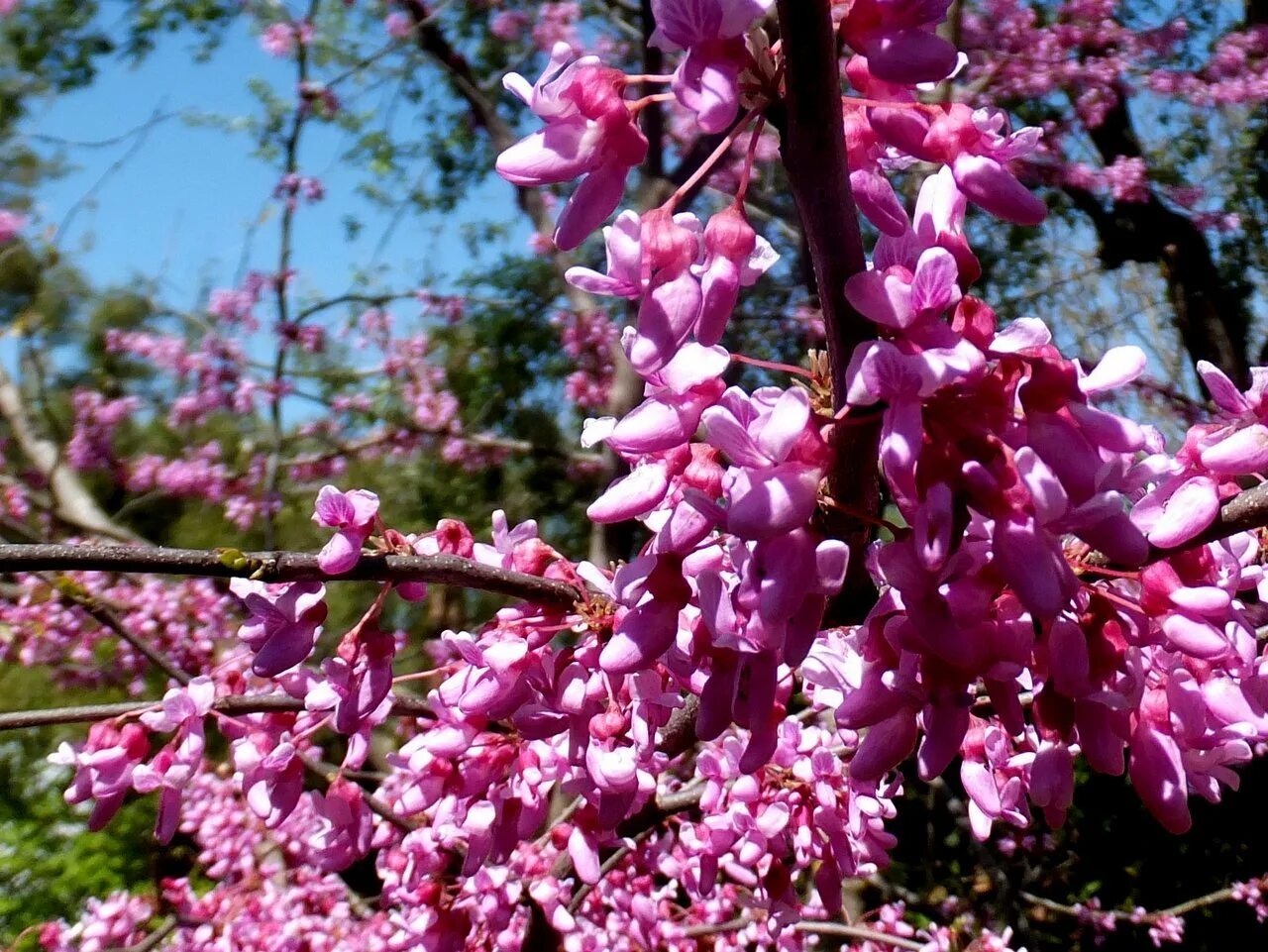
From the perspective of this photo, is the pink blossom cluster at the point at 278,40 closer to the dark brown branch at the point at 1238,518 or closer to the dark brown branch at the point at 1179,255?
the dark brown branch at the point at 1179,255

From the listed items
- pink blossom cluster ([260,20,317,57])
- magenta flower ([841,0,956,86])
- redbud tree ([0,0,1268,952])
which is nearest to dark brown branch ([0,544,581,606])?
redbud tree ([0,0,1268,952])

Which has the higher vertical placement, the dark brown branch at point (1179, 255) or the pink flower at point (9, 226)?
the pink flower at point (9, 226)

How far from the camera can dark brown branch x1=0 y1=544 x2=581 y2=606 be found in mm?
791

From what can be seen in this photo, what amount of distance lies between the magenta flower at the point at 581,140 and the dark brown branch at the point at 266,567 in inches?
15.4

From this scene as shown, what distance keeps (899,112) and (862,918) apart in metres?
3.05

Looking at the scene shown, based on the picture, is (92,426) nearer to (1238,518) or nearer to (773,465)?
(773,465)

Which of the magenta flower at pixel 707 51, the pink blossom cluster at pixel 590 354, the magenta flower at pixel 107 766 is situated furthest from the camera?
the pink blossom cluster at pixel 590 354

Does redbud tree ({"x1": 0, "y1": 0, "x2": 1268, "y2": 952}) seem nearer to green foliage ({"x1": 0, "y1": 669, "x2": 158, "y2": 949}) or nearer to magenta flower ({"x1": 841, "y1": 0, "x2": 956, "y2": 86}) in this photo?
magenta flower ({"x1": 841, "y1": 0, "x2": 956, "y2": 86})

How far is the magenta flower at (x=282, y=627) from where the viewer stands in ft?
3.21

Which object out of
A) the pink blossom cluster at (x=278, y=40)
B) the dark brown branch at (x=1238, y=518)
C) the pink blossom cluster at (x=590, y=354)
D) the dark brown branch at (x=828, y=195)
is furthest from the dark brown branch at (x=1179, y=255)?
the dark brown branch at (x=828, y=195)

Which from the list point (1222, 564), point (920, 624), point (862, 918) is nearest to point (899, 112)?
point (920, 624)

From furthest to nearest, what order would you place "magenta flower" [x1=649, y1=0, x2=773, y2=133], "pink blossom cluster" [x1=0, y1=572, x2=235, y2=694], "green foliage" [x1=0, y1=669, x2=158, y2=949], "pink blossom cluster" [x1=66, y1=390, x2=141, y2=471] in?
"pink blossom cluster" [x1=66, y1=390, x2=141, y2=471]
"green foliage" [x1=0, y1=669, x2=158, y2=949]
"pink blossom cluster" [x1=0, y1=572, x2=235, y2=694]
"magenta flower" [x1=649, y1=0, x2=773, y2=133]

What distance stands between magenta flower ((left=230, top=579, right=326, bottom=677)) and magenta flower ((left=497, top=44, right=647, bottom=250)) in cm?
53

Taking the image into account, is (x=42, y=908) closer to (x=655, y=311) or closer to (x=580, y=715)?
(x=580, y=715)
